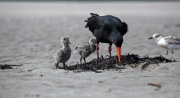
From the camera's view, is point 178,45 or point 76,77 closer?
point 76,77

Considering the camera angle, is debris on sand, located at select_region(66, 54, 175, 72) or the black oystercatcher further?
the black oystercatcher

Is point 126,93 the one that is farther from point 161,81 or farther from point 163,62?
point 163,62

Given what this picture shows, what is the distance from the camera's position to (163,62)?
1095 centimetres

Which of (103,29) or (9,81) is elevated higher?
(103,29)

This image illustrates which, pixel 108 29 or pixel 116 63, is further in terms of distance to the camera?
pixel 108 29

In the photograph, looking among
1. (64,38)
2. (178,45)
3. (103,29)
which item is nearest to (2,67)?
(64,38)

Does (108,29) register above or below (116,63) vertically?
above

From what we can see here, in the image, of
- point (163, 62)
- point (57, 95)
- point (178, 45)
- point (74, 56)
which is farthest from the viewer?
point (74, 56)

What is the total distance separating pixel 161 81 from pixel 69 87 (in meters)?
1.76

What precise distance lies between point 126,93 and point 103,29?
358 cm

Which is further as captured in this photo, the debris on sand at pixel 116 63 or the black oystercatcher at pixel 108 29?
the black oystercatcher at pixel 108 29

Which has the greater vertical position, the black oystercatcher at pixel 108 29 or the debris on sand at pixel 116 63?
the black oystercatcher at pixel 108 29

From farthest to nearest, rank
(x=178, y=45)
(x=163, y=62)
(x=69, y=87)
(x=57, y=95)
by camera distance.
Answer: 1. (x=178, y=45)
2. (x=163, y=62)
3. (x=69, y=87)
4. (x=57, y=95)

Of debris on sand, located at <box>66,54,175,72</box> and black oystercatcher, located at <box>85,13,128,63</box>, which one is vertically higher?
black oystercatcher, located at <box>85,13,128,63</box>
